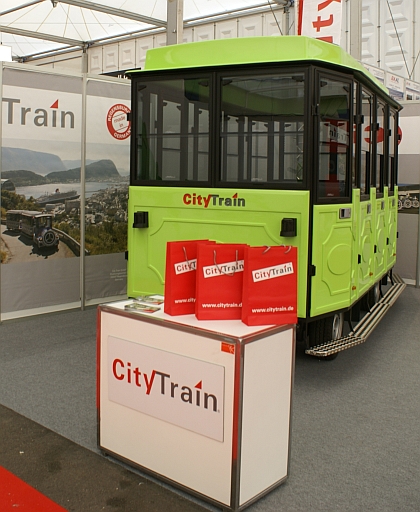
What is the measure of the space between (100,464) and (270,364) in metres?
1.05

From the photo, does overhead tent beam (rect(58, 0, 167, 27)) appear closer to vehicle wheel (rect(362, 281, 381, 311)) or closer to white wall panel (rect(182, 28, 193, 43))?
white wall panel (rect(182, 28, 193, 43))

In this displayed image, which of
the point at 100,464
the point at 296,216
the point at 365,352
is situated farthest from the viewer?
the point at 365,352

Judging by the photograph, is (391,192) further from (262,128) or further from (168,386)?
(168,386)

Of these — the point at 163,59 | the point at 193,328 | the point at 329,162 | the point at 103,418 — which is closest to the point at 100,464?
the point at 103,418

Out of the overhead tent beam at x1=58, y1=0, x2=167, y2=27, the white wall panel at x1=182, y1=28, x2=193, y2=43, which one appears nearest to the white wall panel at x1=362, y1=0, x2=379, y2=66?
the overhead tent beam at x1=58, y1=0, x2=167, y2=27

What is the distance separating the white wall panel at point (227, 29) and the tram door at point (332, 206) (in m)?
9.32

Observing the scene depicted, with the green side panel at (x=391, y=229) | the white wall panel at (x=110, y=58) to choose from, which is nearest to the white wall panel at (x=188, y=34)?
the white wall panel at (x=110, y=58)

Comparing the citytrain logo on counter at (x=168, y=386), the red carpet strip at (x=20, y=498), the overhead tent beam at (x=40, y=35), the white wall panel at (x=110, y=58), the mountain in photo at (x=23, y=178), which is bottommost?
the red carpet strip at (x=20, y=498)

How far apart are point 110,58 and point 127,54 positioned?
647mm

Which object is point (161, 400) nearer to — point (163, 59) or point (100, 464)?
point (100, 464)

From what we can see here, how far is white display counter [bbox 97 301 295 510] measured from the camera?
2.68 m

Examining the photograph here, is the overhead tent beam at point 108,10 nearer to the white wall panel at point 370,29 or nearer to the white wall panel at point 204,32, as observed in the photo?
the white wall panel at point 204,32

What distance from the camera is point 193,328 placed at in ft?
9.12

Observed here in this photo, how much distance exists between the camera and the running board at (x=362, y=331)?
4441mm
